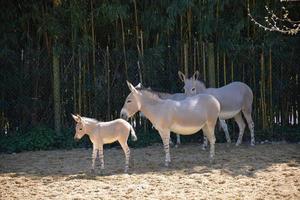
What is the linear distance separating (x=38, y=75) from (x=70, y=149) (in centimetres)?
181

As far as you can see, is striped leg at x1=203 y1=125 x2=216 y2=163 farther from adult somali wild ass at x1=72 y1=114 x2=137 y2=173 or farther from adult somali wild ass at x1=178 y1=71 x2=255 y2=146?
adult somali wild ass at x1=72 y1=114 x2=137 y2=173

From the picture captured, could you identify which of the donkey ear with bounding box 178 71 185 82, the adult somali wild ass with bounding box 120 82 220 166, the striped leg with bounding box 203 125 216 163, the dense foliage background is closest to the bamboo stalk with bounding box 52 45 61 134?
the dense foliage background

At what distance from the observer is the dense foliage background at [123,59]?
10.3m

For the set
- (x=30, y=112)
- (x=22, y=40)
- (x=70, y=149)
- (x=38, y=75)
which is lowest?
(x=70, y=149)

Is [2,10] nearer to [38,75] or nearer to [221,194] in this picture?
[38,75]

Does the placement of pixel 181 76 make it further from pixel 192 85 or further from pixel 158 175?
pixel 158 175

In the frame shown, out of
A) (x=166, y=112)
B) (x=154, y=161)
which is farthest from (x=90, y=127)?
(x=154, y=161)

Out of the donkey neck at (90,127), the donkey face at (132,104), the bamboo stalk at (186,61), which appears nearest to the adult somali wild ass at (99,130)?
the donkey neck at (90,127)

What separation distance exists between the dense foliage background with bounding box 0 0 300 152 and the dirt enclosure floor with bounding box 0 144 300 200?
1266 mm

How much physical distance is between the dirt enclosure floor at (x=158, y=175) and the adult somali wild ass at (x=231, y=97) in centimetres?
62

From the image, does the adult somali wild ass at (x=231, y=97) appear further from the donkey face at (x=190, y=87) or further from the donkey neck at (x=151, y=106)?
the donkey neck at (x=151, y=106)

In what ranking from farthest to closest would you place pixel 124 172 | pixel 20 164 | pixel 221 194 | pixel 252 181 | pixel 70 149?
pixel 70 149 → pixel 20 164 → pixel 124 172 → pixel 252 181 → pixel 221 194

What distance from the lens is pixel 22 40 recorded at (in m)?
10.8

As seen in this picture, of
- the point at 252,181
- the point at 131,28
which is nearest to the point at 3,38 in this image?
the point at 131,28
